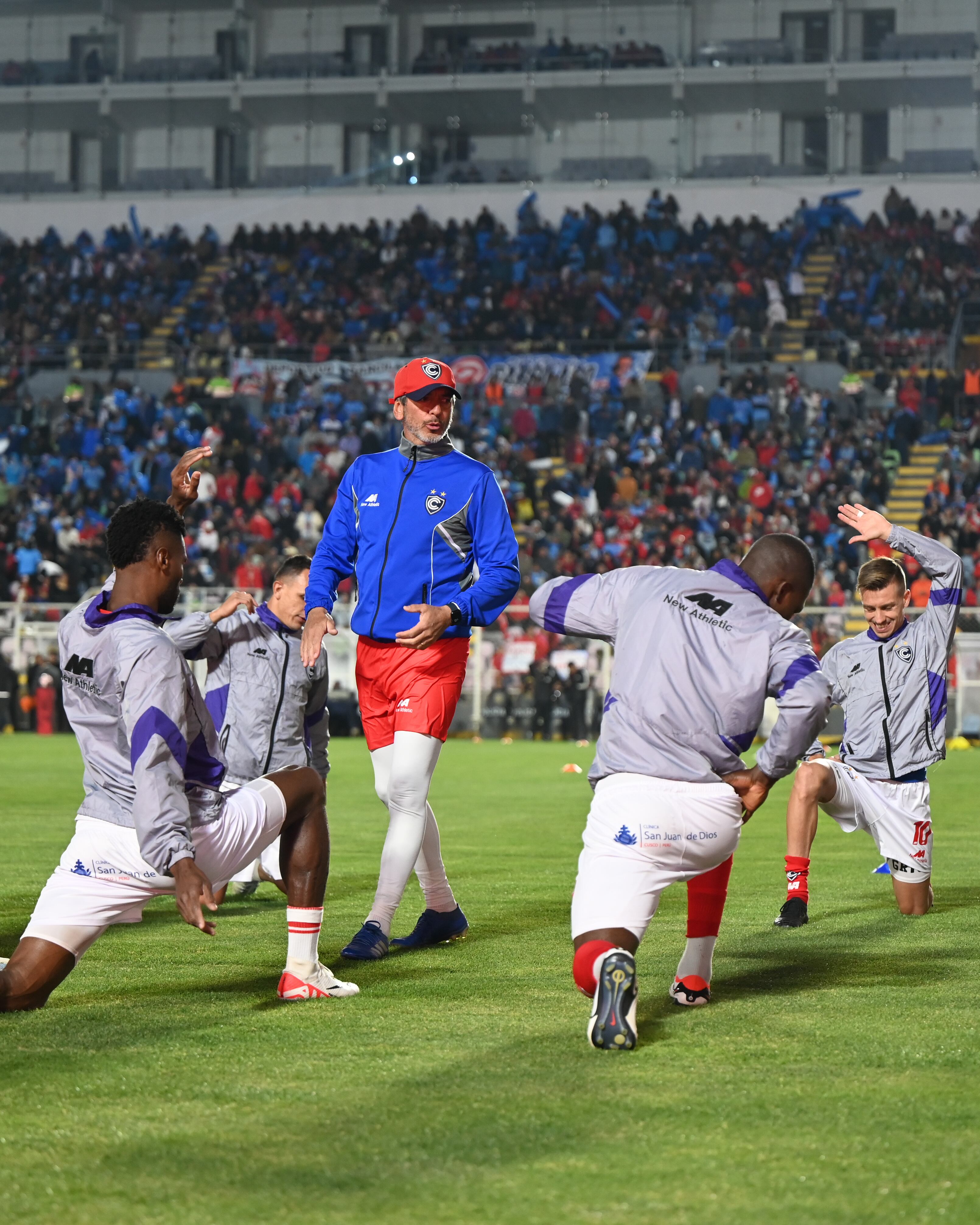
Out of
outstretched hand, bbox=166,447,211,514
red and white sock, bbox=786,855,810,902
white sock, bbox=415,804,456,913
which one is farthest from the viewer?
red and white sock, bbox=786,855,810,902

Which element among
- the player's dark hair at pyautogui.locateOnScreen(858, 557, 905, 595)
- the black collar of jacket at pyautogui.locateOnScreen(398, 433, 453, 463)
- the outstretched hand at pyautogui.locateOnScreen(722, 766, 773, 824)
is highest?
the black collar of jacket at pyautogui.locateOnScreen(398, 433, 453, 463)

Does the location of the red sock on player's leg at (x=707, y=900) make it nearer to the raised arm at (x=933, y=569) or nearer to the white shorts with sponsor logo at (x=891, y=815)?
the raised arm at (x=933, y=569)

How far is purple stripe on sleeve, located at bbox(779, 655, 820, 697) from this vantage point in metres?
4.74

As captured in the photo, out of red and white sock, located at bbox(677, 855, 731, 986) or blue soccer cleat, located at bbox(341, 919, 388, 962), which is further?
blue soccer cleat, located at bbox(341, 919, 388, 962)

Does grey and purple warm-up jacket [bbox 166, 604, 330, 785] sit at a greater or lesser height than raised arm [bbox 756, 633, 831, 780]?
lesser

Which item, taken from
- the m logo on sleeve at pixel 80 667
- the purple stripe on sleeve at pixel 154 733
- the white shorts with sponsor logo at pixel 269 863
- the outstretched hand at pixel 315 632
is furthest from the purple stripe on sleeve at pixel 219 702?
the purple stripe on sleeve at pixel 154 733

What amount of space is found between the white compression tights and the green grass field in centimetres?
27

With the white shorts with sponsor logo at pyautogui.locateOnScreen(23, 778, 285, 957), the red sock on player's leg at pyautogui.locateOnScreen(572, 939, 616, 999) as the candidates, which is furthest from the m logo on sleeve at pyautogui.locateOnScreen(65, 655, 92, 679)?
the red sock on player's leg at pyautogui.locateOnScreen(572, 939, 616, 999)

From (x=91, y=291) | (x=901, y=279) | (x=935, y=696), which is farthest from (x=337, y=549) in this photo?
(x=91, y=291)

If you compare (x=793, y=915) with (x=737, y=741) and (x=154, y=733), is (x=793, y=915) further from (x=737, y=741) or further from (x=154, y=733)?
(x=154, y=733)

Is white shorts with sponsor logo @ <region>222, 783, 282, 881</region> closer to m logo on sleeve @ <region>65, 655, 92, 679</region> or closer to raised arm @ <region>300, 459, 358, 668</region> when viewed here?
raised arm @ <region>300, 459, 358, 668</region>

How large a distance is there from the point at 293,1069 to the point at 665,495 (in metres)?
27.1

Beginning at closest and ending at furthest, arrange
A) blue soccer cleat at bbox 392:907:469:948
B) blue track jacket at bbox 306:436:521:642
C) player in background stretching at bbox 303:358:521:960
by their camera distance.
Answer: player in background stretching at bbox 303:358:521:960
blue track jacket at bbox 306:436:521:642
blue soccer cleat at bbox 392:907:469:948

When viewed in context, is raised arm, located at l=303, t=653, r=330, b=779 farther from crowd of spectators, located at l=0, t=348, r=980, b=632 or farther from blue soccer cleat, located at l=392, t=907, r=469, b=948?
crowd of spectators, located at l=0, t=348, r=980, b=632
